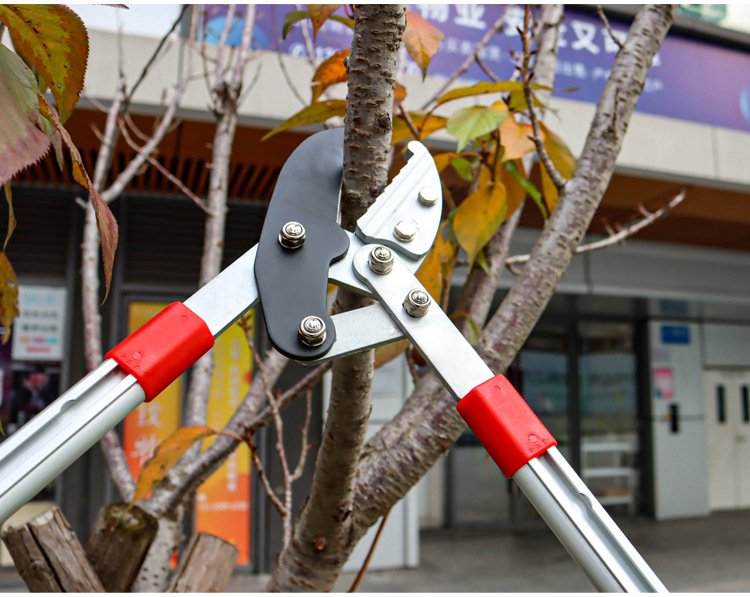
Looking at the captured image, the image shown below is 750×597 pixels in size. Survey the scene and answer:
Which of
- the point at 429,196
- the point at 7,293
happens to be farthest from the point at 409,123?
the point at 7,293

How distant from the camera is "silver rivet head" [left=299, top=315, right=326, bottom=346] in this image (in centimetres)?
59

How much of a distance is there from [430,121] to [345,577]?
532 centimetres

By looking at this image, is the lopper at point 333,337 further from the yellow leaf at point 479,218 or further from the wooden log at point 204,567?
the wooden log at point 204,567

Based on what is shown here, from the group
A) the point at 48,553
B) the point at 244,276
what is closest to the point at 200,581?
the point at 48,553

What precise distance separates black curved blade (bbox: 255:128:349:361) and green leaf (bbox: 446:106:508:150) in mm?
283

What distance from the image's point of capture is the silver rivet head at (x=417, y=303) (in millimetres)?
615

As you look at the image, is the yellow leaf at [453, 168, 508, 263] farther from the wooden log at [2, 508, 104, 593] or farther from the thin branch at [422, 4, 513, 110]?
the wooden log at [2, 508, 104, 593]

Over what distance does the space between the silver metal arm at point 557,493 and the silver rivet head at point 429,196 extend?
112 millimetres

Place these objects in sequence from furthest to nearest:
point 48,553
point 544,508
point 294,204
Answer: point 48,553 → point 294,204 → point 544,508

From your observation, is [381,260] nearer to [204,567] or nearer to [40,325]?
[204,567]

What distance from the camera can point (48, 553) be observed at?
1067mm

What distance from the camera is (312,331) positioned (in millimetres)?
596

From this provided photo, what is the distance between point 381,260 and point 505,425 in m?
0.20

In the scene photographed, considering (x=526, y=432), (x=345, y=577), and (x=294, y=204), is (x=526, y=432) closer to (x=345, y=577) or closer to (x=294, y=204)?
(x=294, y=204)
